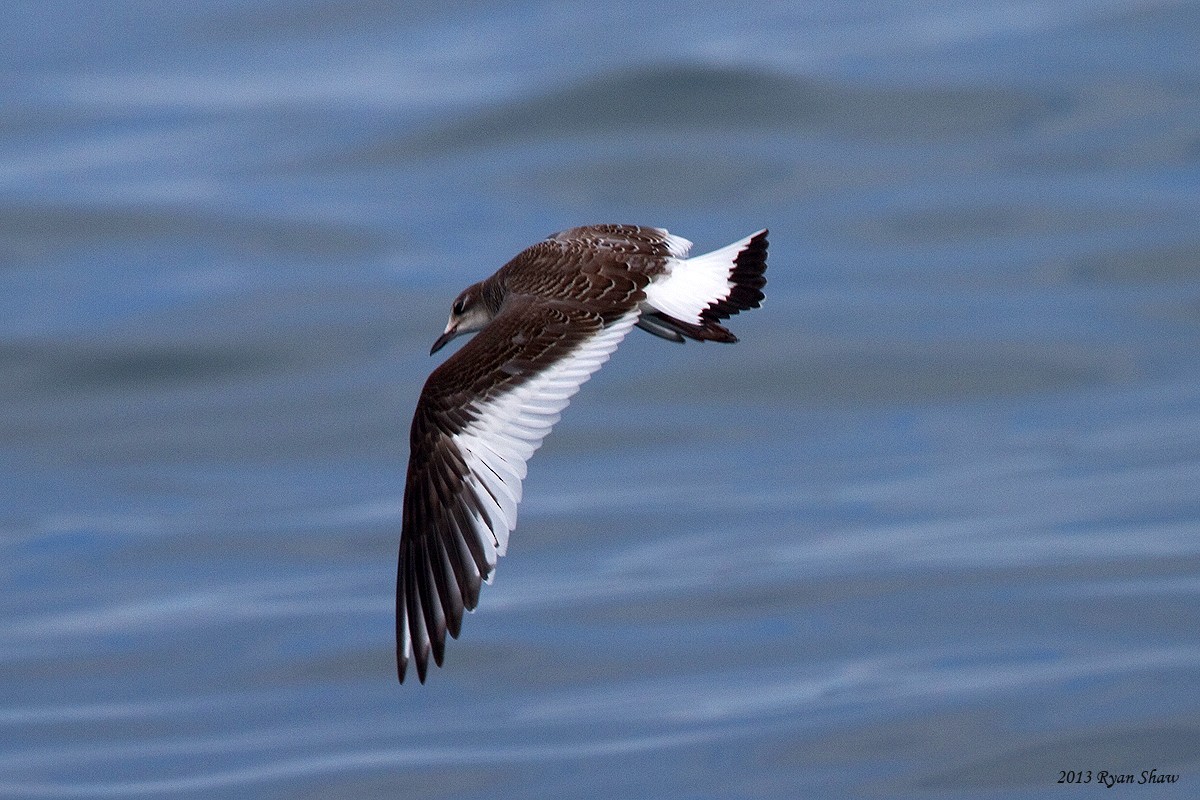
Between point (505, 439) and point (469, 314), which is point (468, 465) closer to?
point (505, 439)

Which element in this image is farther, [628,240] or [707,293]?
[628,240]

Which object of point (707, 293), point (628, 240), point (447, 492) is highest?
point (628, 240)

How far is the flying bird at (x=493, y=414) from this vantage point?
6609 millimetres

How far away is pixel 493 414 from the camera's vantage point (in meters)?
6.64

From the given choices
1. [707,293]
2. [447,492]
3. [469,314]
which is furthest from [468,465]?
[469,314]

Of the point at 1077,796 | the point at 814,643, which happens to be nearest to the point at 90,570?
the point at 814,643

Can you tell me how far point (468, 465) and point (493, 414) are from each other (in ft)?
0.57

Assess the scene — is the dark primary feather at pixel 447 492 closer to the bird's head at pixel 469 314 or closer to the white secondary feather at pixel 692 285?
the white secondary feather at pixel 692 285

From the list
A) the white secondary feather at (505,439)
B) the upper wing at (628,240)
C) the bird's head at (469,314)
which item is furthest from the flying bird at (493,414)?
the bird's head at (469,314)

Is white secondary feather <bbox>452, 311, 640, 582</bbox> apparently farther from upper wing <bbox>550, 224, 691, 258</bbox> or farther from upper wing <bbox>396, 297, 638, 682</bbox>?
upper wing <bbox>550, 224, 691, 258</bbox>

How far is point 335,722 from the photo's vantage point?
1228 cm

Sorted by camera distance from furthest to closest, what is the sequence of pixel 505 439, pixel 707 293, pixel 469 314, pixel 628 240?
pixel 469 314 < pixel 628 240 < pixel 707 293 < pixel 505 439

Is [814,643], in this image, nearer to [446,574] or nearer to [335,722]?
[335,722]

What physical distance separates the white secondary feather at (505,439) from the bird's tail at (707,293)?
0.36 meters
